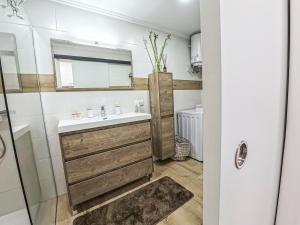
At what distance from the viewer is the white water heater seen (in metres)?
2.63

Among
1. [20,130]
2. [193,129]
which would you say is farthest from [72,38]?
[193,129]

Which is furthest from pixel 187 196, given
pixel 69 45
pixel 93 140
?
pixel 69 45

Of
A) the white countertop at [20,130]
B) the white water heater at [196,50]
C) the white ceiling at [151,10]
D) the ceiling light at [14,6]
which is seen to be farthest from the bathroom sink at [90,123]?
the white water heater at [196,50]

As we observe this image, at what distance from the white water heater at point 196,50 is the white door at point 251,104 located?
228 centimetres

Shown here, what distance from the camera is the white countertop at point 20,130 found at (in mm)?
1080

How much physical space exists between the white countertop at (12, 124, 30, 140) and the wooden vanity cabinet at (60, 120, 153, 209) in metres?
0.28

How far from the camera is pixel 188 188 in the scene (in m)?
1.82

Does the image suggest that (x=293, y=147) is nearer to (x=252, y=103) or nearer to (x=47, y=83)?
(x=252, y=103)

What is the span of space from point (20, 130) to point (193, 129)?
216cm

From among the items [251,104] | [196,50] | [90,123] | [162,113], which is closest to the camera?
[251,104]

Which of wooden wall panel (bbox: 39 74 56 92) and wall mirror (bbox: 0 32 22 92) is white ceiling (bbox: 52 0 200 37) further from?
wooden wall panel (bbox: 39 74 56 92)

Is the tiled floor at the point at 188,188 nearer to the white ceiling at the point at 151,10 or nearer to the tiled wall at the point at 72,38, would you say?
the tiled wall at the point at 72,38

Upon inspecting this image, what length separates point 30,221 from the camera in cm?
111

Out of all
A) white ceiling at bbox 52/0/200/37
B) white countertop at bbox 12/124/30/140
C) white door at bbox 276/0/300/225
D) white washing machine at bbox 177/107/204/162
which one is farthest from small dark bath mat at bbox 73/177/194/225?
white ceiling at bbox 52/0/200/37
